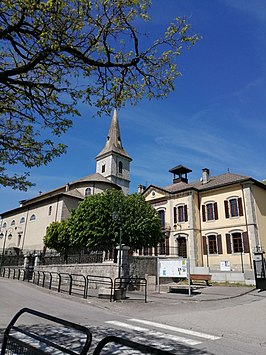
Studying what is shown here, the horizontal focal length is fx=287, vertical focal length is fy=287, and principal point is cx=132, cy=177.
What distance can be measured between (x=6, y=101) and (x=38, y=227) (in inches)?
1486

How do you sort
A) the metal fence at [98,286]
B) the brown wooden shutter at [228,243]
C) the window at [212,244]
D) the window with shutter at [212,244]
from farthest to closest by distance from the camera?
the window with shutter at [212,244]
the window at [212,244]
the brown wooden shutter at [228,243]
the metal fence at [98,286]

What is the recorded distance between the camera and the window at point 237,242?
1059 inches

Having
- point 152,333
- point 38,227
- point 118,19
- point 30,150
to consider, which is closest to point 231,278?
point 152,333

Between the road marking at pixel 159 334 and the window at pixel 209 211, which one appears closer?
the road marking at pixel 159 334

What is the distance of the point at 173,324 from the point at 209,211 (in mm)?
24166

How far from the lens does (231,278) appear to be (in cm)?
2195

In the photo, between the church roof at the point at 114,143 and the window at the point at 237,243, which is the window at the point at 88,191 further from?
the window at the point at 237,243

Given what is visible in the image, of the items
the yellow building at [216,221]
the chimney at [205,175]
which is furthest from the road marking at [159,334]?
the chimney at [205,175]

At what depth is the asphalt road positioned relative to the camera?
5996 millimetres

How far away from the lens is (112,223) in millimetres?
24984

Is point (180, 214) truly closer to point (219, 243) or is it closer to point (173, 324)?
point (219, 243)

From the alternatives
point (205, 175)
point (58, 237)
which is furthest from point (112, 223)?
point (205, 175)

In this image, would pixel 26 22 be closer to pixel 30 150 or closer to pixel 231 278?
pixel 30 150

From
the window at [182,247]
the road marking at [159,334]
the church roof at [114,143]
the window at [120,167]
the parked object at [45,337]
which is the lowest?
the road marking at [159,334]
